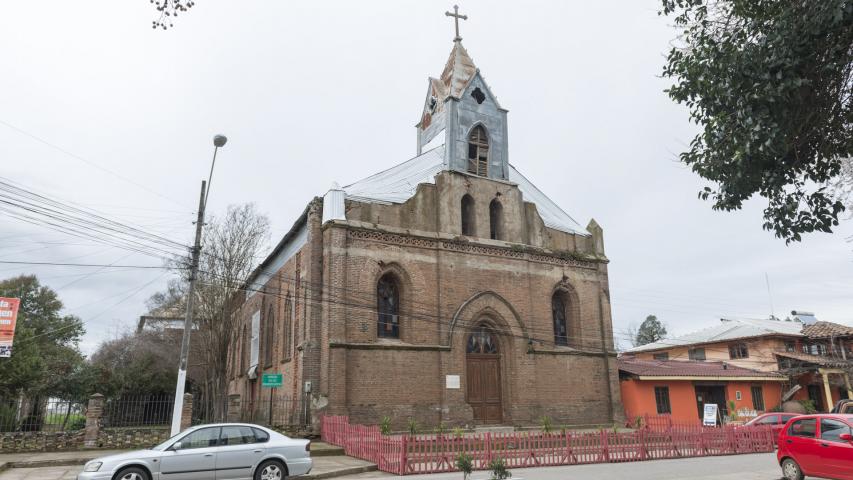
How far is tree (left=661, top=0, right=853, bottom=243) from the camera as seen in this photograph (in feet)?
23.8

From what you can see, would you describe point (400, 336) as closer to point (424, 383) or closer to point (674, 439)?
point (424, 383)

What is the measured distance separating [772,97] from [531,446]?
35.1 ft

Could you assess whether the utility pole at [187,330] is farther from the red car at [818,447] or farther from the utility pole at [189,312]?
the red car at [818,447]

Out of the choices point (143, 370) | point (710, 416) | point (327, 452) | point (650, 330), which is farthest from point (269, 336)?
point (650, 330)

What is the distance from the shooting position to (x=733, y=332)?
1601 inches

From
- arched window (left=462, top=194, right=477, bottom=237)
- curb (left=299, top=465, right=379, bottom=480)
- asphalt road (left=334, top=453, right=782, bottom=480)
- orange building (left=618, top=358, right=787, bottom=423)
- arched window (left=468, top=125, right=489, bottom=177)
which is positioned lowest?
asphalt road (left=334, top=453, right=782, bottom=480)

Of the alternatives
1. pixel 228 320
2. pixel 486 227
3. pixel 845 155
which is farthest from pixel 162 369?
pixel 845 155

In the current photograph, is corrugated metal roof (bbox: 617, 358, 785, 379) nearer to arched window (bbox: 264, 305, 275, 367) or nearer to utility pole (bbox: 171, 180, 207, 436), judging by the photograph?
arched window (bbox: 264, 305, 275, 367)

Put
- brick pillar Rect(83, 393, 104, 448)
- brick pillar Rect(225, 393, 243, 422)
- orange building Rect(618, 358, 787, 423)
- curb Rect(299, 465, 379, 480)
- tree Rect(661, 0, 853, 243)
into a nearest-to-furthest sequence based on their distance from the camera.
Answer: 1. tree Rect(661, 0, 853, 243)
2. curb Rect(299, 465, 379, 480)
3. brick pillar Rect(83, 393, 104, 448)
4. brick pillar Rect(225, 393, 243, 422)
5. orange building Rect(618, 358, 787, 423)

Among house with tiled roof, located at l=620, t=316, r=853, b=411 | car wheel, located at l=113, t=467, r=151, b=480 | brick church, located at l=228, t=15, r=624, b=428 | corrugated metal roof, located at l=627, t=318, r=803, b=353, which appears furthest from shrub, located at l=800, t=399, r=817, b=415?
car wheel, located at l=113, t=467, r=151, b=480

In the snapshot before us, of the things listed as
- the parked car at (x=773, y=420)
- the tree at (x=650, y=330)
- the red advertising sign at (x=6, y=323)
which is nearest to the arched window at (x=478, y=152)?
the parked car at (x=773, y=420)

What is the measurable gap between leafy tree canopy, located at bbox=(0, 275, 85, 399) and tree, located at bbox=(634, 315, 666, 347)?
6723 cm

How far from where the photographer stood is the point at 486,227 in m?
24.7

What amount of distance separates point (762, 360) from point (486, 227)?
2335 centimetres
